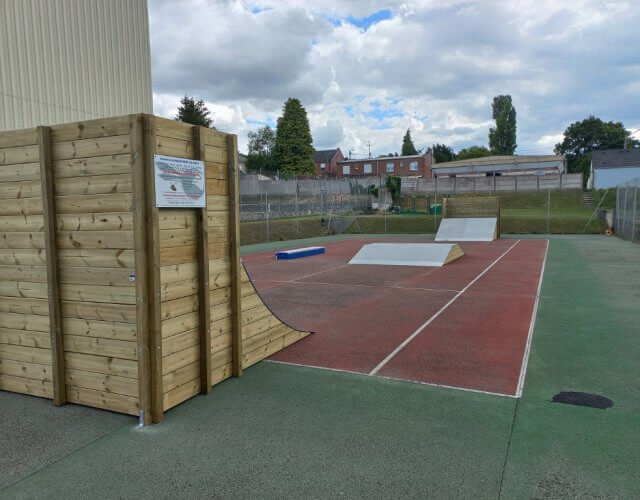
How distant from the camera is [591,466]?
3.02 meters

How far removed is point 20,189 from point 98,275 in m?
1.16

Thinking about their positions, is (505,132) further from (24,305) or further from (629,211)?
(24,305)

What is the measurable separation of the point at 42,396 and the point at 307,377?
2.46 m

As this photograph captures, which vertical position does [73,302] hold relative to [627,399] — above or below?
above

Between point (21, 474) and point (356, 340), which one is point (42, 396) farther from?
point (356, 340)

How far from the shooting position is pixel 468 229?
23031 mm

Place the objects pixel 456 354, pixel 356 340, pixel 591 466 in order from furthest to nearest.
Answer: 1. pixel 356 340
2. pixel 456 354
3. pixel 591 466

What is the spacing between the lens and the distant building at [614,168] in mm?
50750

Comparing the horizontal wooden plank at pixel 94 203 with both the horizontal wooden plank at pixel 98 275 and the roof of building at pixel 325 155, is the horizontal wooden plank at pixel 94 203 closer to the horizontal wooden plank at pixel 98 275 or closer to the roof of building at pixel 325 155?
the horizontal wooden plank at pixel 98 275

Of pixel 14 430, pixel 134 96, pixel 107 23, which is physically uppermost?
pixel 107 23

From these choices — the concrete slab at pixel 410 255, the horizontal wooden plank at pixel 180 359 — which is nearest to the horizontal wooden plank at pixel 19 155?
the horizontal wooden plank at pixel 180 359

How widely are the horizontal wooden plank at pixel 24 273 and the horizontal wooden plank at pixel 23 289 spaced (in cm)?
4

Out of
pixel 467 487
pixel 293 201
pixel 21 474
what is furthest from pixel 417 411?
pixel 293 201

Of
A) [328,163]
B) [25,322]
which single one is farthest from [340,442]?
[328,163]
